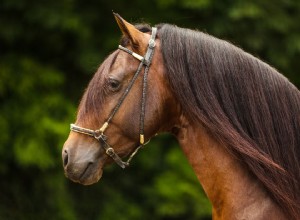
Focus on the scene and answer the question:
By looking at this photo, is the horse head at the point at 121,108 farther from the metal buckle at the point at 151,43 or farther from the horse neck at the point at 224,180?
the horse neck at the point at 224,180

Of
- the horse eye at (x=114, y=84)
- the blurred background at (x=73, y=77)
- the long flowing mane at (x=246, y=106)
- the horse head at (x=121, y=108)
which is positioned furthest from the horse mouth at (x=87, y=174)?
the blurred background at (x=73, y=77)

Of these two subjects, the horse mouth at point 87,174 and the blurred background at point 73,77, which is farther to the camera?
the blurred background at point 73,77

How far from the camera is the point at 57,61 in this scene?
701cm

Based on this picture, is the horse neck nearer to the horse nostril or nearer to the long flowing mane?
the long flowing mane

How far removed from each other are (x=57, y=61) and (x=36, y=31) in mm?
434

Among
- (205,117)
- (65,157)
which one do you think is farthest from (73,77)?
(205,117)

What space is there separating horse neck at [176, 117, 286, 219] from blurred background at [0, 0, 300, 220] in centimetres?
391

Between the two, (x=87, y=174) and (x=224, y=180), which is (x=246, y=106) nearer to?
(x=224, y=180)

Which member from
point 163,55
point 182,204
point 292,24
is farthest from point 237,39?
point 163,55

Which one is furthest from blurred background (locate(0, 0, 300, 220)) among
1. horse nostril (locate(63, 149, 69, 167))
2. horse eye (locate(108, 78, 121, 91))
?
horse eye (locate(108, 78, 121, 91))

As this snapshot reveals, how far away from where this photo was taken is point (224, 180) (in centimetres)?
263

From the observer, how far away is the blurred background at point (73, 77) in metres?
6.55

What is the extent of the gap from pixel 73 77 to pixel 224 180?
4.66 meters

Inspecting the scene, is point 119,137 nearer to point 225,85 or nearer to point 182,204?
point 225,85
